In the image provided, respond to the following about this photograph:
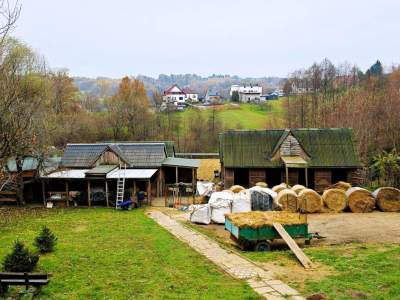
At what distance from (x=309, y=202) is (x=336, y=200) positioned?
1977 mm

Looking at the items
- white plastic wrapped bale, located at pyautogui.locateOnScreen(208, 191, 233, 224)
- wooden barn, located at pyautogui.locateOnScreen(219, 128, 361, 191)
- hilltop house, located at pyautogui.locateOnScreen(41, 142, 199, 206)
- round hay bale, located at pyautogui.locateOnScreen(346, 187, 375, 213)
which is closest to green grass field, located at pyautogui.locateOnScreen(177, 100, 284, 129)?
wooden barn, located at pyautogui.locateOnScreen(219, 128, 361, 191)

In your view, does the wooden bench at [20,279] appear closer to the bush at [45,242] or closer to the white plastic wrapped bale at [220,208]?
the bush at [45,242]

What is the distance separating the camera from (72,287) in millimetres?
12859

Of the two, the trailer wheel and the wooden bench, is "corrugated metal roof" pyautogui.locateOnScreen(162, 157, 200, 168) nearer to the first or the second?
the trailer wheel

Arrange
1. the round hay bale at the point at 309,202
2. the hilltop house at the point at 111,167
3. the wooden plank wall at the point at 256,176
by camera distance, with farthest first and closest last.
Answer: the wooden plank wall at the point at 256,176 < the hilltop house at the point at 111,167 < the round hay bale at the point at 309,202

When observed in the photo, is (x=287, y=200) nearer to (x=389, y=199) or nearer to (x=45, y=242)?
(x=389, y=199)

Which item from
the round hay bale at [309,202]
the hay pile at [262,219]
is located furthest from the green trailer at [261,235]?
the round hay bale at [309,202]

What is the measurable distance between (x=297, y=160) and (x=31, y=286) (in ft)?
80.1

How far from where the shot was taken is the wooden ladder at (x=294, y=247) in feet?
49.9

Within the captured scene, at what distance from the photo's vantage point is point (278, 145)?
34.0 meters

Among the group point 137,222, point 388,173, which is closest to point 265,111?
point 388,173

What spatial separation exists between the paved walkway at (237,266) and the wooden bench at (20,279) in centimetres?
650

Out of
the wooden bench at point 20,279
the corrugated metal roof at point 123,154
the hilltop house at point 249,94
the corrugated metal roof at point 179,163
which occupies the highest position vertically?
the hilltop house at point 249,94

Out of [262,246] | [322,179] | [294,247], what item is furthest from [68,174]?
[322,179]
